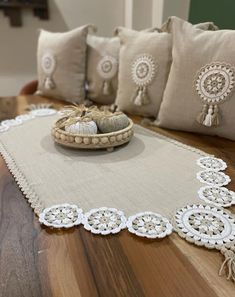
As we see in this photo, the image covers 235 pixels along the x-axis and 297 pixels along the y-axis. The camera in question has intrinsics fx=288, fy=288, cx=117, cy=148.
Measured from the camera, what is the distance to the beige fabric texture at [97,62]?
137cm

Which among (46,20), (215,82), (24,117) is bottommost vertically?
(24,117)

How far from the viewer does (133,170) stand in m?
0.78

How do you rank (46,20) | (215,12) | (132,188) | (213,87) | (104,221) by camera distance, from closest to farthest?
(104,221), (132,188), (213,87), (215,12), (46,20)

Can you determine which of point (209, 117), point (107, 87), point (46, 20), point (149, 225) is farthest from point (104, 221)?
point (46, 20)

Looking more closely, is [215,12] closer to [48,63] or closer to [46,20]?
[48,63]

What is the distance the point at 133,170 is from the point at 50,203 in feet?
0.81

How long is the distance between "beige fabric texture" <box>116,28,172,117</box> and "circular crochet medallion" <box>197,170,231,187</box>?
0.46m

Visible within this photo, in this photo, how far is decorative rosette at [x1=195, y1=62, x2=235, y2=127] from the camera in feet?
2.95

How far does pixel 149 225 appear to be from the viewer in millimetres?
573

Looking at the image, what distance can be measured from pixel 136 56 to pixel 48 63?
516 millimetres

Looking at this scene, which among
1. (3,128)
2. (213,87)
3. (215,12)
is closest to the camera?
(213,87)

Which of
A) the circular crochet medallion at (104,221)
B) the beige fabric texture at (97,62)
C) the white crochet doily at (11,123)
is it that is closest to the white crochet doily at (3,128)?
the white crochet doily at (11,123)

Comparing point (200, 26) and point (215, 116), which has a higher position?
point (200, 26)

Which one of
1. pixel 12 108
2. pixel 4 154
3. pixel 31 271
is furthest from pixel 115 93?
pixel 31 271
